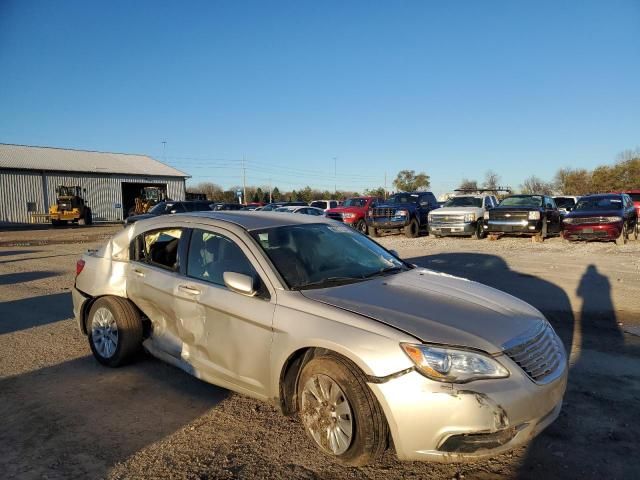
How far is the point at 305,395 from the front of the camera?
327 cm

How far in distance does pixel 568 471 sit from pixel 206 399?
9.02ft

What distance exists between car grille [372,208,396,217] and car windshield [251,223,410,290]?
1609cm

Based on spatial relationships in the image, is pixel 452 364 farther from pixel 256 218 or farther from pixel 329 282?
pixel 256 218

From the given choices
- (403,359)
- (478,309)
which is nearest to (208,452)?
(403,359)

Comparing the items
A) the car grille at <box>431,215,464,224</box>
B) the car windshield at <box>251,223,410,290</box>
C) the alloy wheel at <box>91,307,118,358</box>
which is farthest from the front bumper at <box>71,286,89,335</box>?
the car grille at <box>431,215,464,224</box>

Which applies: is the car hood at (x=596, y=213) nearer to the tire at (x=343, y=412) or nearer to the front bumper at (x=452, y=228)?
the front bumper at (x=452, y=228)

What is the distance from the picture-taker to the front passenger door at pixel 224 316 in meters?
3.53

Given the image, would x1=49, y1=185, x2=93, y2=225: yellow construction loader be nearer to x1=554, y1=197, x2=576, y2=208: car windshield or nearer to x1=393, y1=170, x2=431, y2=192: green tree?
x1=554, y1=197, x2=576, y2=208: car windshield

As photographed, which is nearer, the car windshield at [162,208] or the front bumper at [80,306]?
the front bumper at [80,306]

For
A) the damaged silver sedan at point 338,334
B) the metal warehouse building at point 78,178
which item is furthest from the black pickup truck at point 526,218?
the metal warehouse building at point 78,178

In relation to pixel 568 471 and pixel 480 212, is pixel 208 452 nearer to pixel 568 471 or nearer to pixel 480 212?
pixel 568 471

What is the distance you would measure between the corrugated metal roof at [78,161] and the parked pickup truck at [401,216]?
35.8 metres

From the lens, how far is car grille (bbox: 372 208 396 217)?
815 inches

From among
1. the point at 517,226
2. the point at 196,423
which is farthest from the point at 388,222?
the point at 196,423
